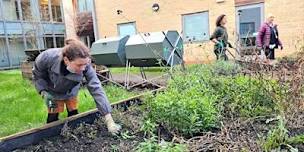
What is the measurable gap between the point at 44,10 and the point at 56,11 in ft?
3.07

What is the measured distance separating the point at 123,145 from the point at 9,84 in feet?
24.2

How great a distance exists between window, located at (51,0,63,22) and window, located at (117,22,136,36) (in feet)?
33.9

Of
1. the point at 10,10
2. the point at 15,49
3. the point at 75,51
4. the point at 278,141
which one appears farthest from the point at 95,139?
the point at 10,10

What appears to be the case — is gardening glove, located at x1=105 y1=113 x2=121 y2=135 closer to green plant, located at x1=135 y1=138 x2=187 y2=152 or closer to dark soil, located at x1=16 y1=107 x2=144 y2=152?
dark soil, located at x1=16 y1=107 x2=144 y2=152

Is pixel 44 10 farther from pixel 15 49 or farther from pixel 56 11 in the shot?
pixel 15 49

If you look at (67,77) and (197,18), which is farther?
(197,18)

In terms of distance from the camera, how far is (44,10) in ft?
82.0

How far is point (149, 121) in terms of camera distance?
117 inches

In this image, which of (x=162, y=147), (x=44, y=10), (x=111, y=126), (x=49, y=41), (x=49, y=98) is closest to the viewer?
(x=162, y=147)

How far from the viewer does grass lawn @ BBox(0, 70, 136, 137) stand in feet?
15.6

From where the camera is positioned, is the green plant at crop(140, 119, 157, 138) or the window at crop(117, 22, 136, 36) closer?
the green plant at crop(140, 119, 157, 138)

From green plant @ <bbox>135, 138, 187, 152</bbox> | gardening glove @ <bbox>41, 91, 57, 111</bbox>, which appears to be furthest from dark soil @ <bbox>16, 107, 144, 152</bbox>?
gardening glove @ <bbox>41, 91, 57, 111</bbox>

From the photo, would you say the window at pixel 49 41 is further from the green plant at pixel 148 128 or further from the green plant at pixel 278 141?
the green plant at pixel 278 141

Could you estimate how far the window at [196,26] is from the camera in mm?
13680
